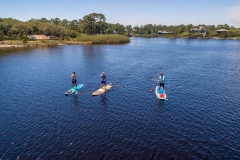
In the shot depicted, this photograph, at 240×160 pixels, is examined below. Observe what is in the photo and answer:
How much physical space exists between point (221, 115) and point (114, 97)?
16.2 m

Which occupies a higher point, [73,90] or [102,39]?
[102,39]

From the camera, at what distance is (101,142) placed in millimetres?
20156

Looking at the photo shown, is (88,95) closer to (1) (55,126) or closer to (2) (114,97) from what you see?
(2) (114,97)

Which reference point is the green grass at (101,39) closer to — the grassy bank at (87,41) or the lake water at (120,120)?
the grassy bank at (87,41)

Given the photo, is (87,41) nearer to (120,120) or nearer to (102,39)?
(102,39)

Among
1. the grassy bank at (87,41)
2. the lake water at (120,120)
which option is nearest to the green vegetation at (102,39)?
the grassy bank at (87,41)

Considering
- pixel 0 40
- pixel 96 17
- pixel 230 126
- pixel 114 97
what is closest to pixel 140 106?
pixel 114 97

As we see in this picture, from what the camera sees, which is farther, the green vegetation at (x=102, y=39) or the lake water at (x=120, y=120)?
the green vegetation at (x=102, y=39)

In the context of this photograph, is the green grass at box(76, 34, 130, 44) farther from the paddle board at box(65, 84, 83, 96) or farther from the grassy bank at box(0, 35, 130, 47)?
the paddle board at box(65, 84, 83, 96)

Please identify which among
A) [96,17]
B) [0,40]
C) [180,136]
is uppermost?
[96,17]

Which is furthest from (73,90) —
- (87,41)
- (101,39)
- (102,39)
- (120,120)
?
(87,41)

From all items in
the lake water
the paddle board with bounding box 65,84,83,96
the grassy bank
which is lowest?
the lake water

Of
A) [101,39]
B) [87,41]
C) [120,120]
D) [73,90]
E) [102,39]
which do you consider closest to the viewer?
[120,120]

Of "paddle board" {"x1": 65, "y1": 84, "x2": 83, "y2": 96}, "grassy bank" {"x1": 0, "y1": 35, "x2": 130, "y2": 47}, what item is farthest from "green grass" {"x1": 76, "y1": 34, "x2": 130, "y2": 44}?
"paddle board" {"x1": 65, "y1": 84, "x2": 83, "y2": 96}
